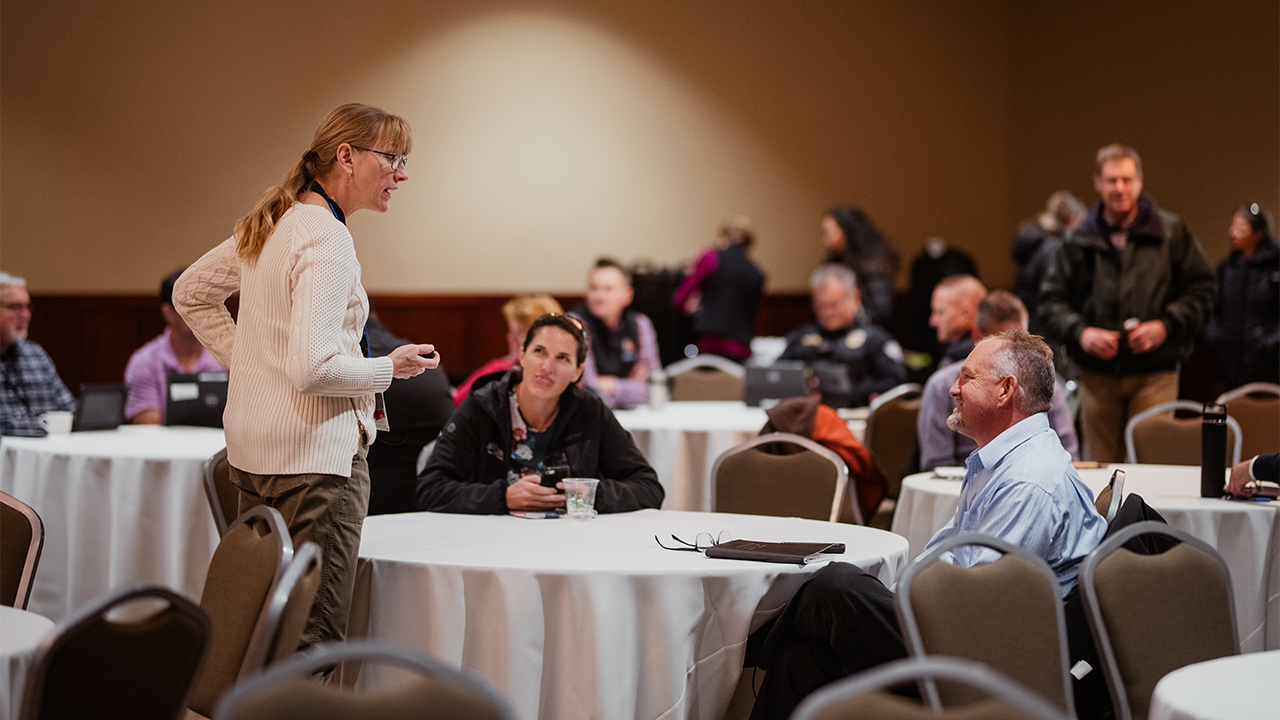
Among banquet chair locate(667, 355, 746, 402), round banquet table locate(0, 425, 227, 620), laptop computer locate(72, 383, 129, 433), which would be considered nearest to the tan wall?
banquet chair locate(667, 355, 746, 402)

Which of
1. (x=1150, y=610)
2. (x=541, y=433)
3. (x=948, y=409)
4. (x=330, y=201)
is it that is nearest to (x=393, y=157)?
(x=330, y=201)

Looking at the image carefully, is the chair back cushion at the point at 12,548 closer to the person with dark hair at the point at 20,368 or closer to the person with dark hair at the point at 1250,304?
the person with dark hair at the point at 20,368

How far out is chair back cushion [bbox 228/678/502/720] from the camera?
5.16ft

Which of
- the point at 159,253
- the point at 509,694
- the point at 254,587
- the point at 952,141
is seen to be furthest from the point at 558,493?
the point at 952,141

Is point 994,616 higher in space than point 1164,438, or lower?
lower

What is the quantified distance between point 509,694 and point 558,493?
87 centimetres

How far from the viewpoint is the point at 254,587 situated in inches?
91.3

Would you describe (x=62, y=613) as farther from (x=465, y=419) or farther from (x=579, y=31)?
(x=579, y=31)

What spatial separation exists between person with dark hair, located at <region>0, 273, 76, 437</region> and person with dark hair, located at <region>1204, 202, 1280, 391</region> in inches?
255

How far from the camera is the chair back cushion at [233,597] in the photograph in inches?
90.8

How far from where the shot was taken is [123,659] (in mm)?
1925

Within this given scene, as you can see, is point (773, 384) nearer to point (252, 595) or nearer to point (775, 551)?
point (775, 551)

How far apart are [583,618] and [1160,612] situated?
1.17m

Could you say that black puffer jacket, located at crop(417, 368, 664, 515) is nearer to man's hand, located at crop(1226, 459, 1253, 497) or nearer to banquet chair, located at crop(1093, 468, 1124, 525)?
banquet chair, located at crop(1093, 468, 1124, 525)
